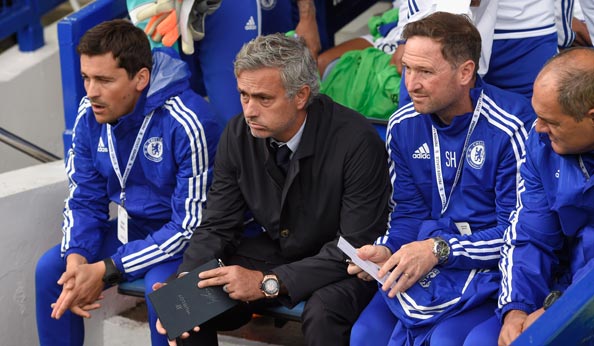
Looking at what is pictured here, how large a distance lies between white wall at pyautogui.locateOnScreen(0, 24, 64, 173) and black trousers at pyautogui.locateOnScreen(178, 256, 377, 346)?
3410 millimetres

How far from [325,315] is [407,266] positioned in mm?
321

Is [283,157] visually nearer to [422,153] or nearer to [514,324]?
[422,153]

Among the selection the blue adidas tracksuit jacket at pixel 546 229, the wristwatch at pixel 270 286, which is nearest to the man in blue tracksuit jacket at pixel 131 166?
the wristwatch at pixel 270 286

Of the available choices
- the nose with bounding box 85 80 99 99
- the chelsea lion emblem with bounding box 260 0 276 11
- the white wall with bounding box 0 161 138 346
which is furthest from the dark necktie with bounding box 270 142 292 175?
the chelsea lion emblem with bounding box 260 0 276 11

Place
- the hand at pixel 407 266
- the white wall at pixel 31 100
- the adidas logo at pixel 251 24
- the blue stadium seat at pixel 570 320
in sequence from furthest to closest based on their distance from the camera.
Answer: the white wall at pixel 31 100
the adidas logo at pixel 251 24
the hand at pixel 407 266
the blue stadium seat at pixel 570 320

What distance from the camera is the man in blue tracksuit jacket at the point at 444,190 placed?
3.50 metres

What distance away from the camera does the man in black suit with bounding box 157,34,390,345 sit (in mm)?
3699

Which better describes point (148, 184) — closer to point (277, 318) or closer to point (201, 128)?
point (201, 128)

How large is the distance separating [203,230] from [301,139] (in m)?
0.52

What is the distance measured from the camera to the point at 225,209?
13.1 ft

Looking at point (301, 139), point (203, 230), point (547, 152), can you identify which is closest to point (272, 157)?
point (301, 139)

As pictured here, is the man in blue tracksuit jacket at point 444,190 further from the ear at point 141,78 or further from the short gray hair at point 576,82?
the ear at point 141,78

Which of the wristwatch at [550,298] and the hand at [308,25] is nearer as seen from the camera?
the wristwatch at [550,298]

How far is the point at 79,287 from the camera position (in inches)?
161
